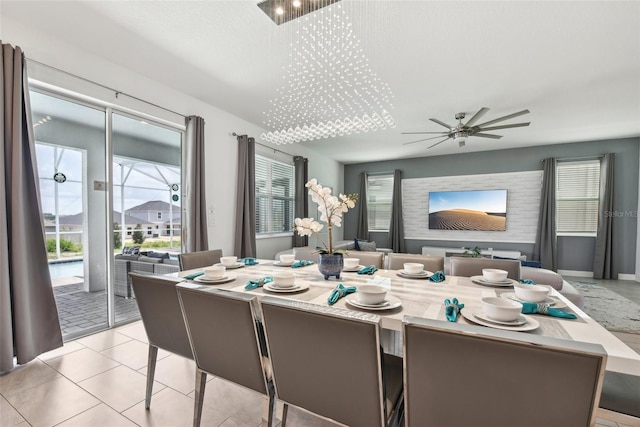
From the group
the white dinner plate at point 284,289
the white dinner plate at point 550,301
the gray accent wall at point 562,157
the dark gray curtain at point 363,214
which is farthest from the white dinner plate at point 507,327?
the dark gray curtain at point 363,214

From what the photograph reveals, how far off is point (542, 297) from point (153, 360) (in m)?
2.08

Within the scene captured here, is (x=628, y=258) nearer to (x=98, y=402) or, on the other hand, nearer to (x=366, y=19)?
(x=366, y=19)

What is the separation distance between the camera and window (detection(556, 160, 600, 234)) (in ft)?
17.5

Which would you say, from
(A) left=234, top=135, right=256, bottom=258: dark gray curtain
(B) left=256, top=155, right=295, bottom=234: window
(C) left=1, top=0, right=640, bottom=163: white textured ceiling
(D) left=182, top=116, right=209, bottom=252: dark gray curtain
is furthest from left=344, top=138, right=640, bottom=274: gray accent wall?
(D) left=182, top=116, right=209, bottom=252: dark gray curtain

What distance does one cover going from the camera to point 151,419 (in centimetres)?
153

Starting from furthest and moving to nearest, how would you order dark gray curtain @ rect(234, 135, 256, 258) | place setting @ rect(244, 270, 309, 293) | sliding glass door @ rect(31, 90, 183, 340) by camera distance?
1. dark gray curtain @ rect(234, 135, 256, 258)
2. sliding glass door @ rect(31, 90, 183, 340)
3. place setting @ rect(244, 270, 309, 293)

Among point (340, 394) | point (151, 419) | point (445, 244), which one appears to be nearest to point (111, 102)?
point (151, 419)

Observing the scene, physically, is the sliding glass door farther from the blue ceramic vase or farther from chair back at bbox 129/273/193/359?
the blue ceramic vase

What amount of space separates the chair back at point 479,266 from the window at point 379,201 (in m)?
4.89

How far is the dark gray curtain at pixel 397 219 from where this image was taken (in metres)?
6.69

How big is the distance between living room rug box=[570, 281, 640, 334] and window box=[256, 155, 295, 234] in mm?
4478

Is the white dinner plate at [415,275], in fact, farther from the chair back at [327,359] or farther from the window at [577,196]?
the window at [577,196]

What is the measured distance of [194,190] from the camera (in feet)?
10.7

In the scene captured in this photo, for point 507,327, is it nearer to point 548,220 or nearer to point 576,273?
point 548,220
